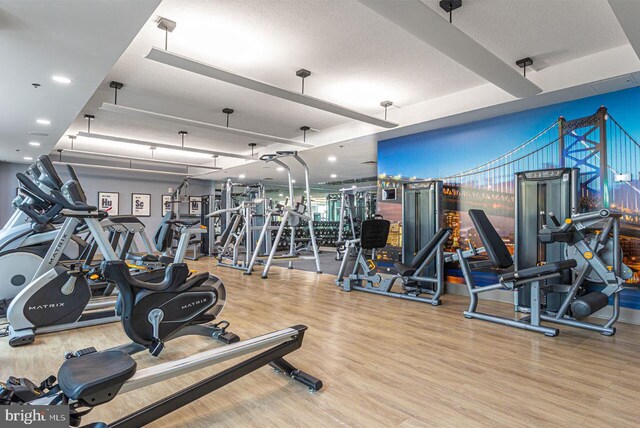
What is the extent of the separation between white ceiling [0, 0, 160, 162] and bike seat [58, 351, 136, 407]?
2.21 metres

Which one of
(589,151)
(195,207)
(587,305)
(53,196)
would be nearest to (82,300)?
(53,196)

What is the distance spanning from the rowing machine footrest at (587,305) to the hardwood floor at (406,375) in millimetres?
222

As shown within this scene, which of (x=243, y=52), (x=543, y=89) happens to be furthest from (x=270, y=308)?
(x=543, y=89)

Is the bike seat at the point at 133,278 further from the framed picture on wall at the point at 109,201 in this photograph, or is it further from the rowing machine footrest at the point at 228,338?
the framed picture on wall at the point at 109,201

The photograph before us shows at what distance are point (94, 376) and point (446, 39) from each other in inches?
120

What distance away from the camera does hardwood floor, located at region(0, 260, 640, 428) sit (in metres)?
1.80

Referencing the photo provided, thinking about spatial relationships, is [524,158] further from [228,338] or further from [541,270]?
[228,338]

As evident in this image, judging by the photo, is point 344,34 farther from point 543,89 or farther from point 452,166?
point 452,166

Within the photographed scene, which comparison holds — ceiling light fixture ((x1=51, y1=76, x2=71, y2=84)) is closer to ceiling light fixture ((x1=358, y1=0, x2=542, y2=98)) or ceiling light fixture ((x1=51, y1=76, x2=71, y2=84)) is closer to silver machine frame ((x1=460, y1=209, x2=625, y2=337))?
ceiling light fixture ((x1=358, y1=0, x2=542, y2=98))

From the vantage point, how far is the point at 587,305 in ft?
9.99

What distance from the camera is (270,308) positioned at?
4012mm

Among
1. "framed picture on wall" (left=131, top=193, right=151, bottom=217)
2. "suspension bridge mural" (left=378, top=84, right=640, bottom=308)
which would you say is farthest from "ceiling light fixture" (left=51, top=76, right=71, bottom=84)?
"framed picture on wall" (left=131, top=193, right=151, bottom=217)

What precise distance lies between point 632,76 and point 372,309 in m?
3.55

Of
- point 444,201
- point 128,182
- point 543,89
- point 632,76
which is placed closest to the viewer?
point 632,76
